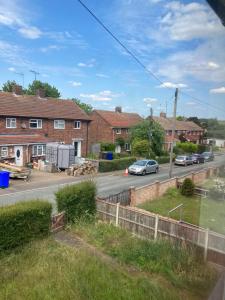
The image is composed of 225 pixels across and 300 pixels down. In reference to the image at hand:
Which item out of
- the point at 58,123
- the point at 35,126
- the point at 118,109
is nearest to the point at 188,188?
the point at 35,126

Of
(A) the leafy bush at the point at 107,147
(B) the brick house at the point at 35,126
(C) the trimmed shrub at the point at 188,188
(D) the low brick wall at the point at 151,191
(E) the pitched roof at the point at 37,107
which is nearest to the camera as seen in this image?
(D) the low brick wall at the point at 151,191

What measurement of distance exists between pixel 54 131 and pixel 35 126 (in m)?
2.07

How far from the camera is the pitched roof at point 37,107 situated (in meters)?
23.9

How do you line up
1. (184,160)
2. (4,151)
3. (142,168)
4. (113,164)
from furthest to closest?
1. (184,160)
2. (113,164)
3. (142,168)
4. (4,151)

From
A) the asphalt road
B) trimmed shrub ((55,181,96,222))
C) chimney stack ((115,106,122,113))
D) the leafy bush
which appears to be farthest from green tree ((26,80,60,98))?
trimmed shrub ((55,181,96,222))

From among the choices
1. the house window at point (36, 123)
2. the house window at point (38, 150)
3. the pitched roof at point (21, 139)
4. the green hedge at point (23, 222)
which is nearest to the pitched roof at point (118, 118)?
the house window at point (36, 123)

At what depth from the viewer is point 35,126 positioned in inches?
1006

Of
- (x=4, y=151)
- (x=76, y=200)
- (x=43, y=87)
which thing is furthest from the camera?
(x=43, y=87)

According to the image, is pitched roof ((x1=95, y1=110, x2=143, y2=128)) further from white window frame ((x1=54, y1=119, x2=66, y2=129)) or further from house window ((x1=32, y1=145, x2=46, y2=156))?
Answer: house window ((x1=32, y1=145, x2=46, y2=156))

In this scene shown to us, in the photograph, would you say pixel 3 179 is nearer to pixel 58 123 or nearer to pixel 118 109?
Result: pixel 58 123

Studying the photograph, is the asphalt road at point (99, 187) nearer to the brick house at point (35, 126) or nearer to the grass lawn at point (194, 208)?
the grass lawn at point (194, 208)

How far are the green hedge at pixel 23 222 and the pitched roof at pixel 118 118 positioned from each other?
27.1 meters

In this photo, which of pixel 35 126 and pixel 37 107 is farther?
pixel 37 107

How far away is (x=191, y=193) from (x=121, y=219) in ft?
24.7
